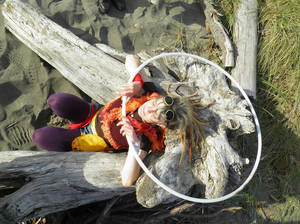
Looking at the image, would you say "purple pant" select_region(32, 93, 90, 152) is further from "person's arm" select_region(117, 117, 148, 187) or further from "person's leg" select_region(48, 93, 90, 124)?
"person's arm" select_region(117, 117, 148, 187)

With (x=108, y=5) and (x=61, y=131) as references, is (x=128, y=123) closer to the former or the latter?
(x=61, y=131)

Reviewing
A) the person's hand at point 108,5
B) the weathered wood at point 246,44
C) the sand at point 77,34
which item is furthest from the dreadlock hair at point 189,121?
the person's hand at point 108,5

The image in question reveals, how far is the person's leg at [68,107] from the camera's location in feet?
7.80

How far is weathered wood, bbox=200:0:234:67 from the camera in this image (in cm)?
293

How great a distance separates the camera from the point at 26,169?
1.92 metres

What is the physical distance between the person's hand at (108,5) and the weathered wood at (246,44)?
1524mm

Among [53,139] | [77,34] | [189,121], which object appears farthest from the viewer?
[77,34]

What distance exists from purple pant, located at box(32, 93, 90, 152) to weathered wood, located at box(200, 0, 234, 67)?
182 cm

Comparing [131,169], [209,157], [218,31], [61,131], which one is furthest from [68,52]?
[218,31]

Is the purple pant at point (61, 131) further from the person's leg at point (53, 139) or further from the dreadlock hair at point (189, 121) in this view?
the dreadlock hair at point (189, 121)

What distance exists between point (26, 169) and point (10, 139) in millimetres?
925

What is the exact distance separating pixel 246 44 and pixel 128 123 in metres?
2.05

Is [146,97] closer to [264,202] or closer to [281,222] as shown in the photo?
[264,202]

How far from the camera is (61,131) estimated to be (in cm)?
240
